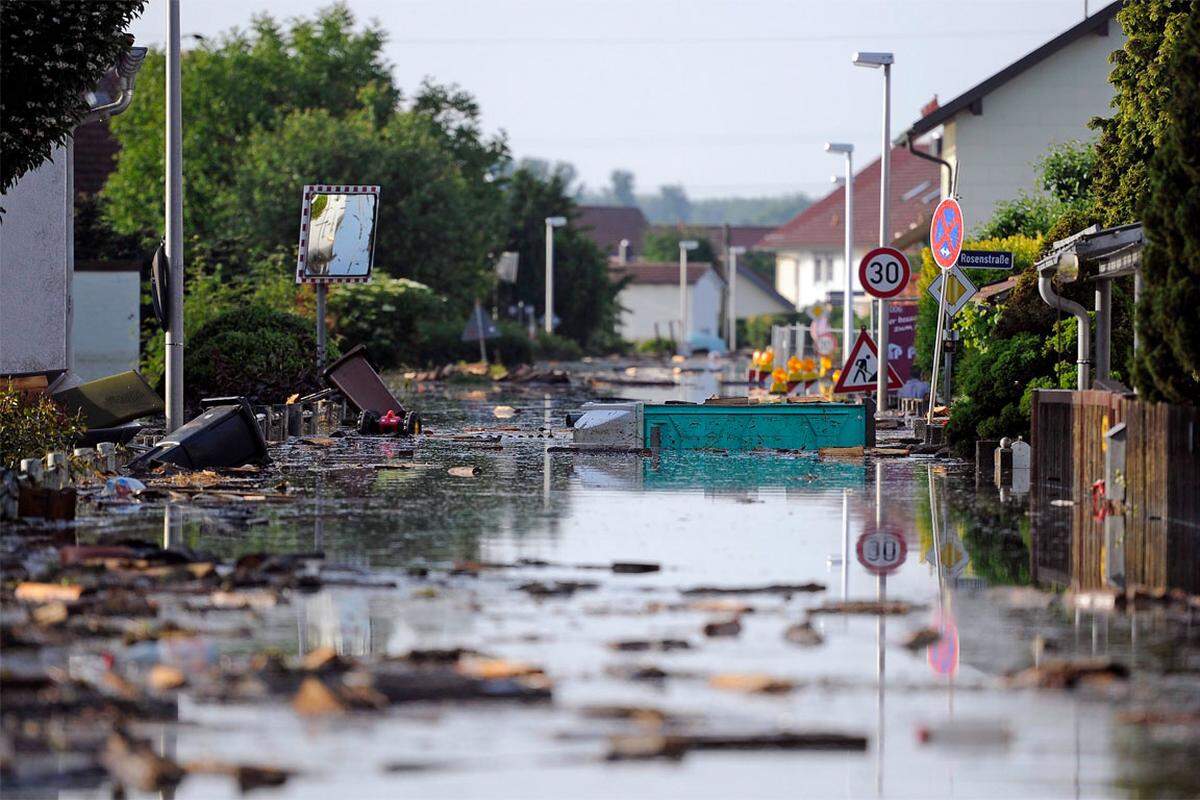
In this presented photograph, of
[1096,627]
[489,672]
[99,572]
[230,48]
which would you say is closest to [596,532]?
[99,572]

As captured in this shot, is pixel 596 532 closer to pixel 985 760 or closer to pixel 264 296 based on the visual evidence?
pixel 985 760

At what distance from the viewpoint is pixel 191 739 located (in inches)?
301

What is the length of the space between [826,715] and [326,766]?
6.79ft

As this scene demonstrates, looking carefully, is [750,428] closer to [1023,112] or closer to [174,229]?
[174,229]

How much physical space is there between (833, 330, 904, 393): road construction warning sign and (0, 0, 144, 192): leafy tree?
14772 mm

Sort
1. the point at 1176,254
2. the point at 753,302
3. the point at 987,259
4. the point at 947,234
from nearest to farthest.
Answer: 1. the point at 1176,254
2. the point at 987,259
3. the point at 947,234
4. the point at 753,302

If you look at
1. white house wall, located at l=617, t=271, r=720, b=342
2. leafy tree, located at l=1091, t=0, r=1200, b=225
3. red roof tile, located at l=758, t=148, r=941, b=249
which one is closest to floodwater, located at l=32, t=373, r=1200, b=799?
Result: leafy tree, located at l=1091, t=0, r=1200, b=225

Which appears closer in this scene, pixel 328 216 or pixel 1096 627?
pixel 1096 627

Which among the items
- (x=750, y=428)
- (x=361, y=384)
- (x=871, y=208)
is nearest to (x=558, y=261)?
(x=871, y=208)

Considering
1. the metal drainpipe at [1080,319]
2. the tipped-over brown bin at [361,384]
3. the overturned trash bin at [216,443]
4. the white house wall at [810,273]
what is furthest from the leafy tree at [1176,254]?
the white house wall at [810,273]

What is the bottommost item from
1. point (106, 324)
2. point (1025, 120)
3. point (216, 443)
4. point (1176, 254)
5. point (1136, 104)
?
point (216, 443)

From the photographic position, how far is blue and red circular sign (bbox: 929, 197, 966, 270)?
27094mm

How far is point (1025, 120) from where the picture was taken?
55.0 m

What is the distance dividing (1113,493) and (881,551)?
12.8 ft
